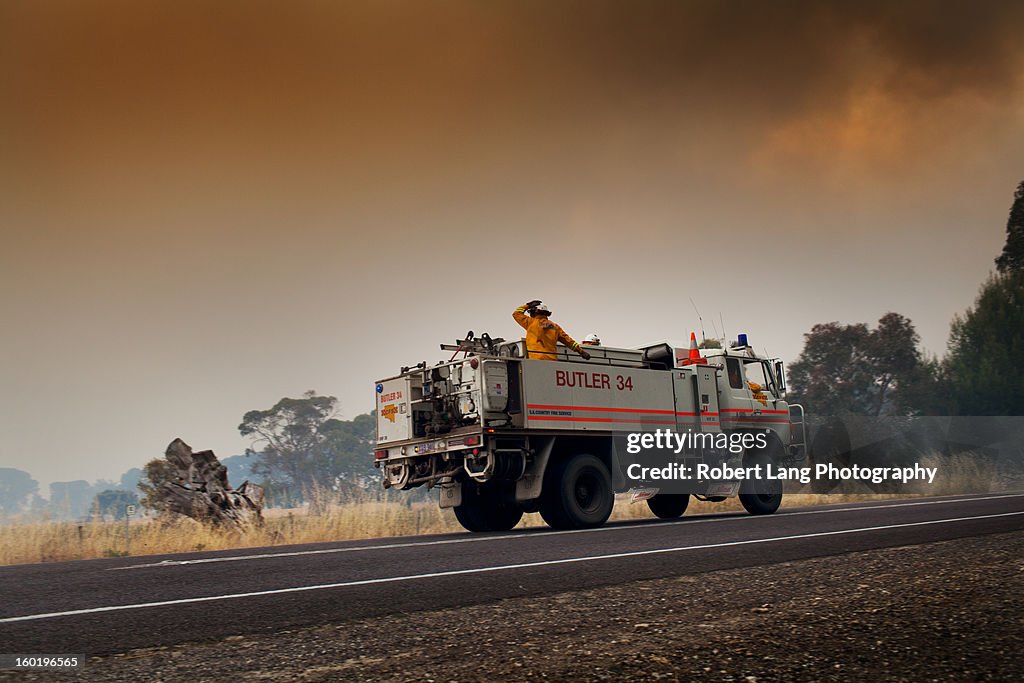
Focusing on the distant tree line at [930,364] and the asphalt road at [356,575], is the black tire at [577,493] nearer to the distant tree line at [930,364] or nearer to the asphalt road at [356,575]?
the asphalt road at [356,575]

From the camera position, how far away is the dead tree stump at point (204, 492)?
15164 mm

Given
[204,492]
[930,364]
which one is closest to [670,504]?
[204,492]

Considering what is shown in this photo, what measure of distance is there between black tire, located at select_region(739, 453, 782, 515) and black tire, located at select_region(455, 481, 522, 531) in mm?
4192

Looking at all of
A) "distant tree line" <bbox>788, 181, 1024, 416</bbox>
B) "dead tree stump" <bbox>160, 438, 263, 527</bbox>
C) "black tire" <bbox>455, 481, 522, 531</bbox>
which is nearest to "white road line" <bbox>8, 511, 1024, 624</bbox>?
"black tire" <bbox>455, 481, 522, 531</bbox>

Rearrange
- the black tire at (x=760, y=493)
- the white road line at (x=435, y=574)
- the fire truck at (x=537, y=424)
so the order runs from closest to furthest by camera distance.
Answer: the white road line at (x=435, y=574)
the fire truck at (x=537, y=424)
the black tire at (x=760, y=493)

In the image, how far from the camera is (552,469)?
502 inches

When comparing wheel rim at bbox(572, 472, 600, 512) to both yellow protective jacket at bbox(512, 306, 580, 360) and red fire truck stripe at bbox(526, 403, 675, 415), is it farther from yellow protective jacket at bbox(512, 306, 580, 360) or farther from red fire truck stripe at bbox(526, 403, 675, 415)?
yellow protective jacket at bbox(512, 306, 580, 360)

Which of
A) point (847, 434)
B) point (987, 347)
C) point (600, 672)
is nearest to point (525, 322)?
point (600, 672)

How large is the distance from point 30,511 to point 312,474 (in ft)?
149

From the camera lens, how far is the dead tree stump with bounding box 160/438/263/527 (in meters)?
15.2

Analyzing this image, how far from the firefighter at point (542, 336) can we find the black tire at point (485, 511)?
2279mm

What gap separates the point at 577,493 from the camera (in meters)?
→ 12.9

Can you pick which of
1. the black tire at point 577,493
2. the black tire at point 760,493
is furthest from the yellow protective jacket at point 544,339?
the black tire at point 760,493

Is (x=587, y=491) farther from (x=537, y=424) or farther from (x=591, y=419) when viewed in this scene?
(x=537, y=424)
